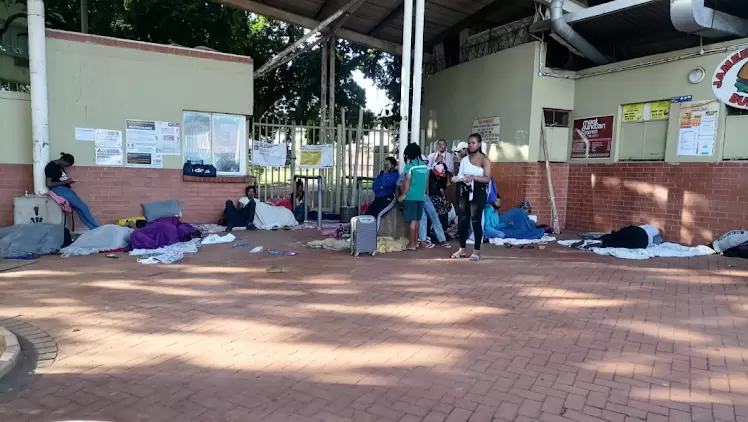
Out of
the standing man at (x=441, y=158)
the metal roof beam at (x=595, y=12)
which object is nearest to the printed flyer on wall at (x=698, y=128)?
the metal roof beam at (x=595, y=12)

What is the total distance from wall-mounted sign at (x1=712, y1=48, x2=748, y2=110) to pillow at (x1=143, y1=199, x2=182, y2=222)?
31.6 ft

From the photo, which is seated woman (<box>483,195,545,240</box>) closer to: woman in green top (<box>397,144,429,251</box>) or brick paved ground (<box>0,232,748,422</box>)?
woman in green top (<box>397,144,429,251</box>)

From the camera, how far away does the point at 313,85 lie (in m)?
17.3

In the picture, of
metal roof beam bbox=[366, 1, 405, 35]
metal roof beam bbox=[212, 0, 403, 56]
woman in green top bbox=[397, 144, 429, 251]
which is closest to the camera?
woman in green top bbox=[397, 144, 429, 251]

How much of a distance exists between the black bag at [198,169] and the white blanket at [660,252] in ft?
23.6

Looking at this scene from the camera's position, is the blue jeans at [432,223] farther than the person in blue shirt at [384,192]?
Yes

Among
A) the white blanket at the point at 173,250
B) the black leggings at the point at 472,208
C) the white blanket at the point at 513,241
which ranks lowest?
the white blanket at the point at 173,250

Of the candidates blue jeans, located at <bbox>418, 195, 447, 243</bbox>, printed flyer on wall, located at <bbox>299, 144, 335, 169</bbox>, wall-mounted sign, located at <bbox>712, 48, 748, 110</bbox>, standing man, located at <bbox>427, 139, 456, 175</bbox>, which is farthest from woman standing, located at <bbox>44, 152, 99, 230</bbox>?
wall-mounted sign, located at <bbox>712, 48, 748, 110</bbox>

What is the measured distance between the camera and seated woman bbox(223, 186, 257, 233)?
32.2 feet

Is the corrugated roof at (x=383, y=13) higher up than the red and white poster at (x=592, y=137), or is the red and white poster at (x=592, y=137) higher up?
the corrugated roof at (x=383, y=13)

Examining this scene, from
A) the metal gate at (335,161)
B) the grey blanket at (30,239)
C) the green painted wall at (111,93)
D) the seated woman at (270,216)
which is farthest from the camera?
the metal gate at (335,161)

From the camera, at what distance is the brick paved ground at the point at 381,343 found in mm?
2939

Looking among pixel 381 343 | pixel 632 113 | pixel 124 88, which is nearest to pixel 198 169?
pixel 124 88

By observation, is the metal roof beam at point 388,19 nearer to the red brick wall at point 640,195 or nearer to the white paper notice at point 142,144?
the red brick wall at point 640,195
